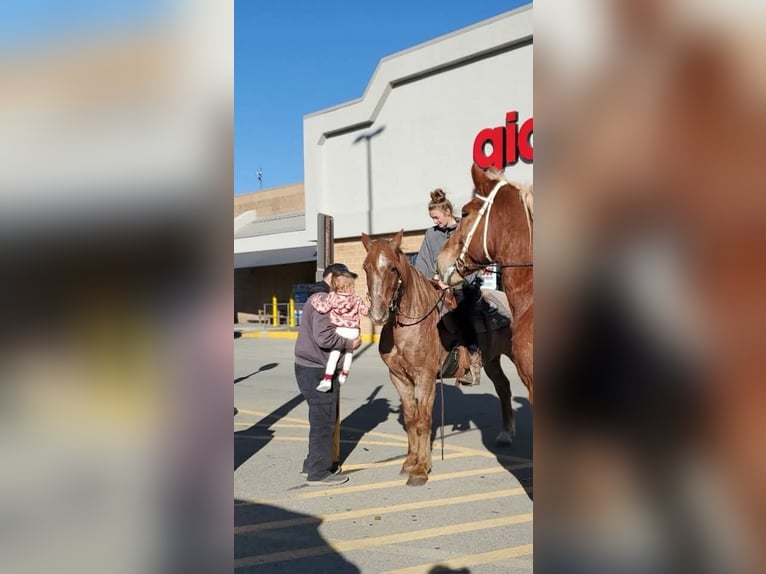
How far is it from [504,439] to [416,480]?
1771 mm

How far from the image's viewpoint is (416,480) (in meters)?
A: 5.54

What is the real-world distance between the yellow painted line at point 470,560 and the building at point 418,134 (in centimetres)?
1228

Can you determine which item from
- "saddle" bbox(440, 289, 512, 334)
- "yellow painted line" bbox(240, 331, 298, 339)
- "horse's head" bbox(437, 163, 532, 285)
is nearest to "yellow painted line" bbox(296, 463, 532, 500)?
"saddle" bbox(440, 289, 512, 334)

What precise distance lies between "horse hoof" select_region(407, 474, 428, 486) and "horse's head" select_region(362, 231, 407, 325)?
149 cm

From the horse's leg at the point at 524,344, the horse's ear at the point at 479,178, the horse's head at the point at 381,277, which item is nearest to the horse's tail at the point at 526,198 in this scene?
the horse's ear at the point at 479,178

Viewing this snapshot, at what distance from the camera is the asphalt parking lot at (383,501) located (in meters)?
3.96

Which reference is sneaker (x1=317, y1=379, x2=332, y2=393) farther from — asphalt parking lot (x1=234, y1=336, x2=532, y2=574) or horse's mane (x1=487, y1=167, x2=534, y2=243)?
horse's mane (x1=487, y1=167, x2=534, y2=243)

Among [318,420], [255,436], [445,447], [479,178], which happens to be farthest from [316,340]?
[255,436]

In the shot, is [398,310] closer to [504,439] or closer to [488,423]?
[504,439]

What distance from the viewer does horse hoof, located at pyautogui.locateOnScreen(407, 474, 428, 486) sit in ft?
18.1

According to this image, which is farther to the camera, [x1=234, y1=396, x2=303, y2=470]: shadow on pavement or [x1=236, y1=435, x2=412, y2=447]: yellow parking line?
[x1=236, y1=435, x2=412, y2=447]: yellow parking line

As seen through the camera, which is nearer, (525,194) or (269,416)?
(525,194)
